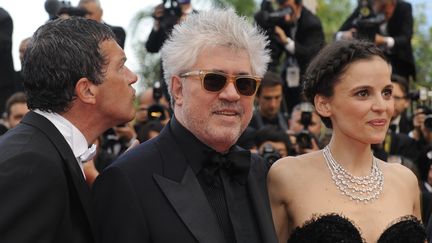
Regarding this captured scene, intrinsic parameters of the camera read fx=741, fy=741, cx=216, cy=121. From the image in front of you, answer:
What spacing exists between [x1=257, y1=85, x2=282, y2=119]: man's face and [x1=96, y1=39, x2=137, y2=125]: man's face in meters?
4.08

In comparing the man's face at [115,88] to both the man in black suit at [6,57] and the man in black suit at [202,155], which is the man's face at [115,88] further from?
the man in black suit at [6,57]

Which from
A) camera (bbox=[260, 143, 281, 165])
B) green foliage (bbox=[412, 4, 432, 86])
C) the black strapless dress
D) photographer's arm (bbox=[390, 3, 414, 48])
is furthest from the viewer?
green foliage (bbox=[412, 4, 432, 86])

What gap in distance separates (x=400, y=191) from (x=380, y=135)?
14.8 inches

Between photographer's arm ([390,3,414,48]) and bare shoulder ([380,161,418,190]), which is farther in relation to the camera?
photographer's arm ([390,3,414,48])

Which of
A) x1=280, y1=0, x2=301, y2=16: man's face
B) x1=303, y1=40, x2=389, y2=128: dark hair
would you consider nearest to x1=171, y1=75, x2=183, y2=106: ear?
x1=303, y1=40, x2=389, y2=128: dark hair

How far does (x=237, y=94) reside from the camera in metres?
3.10

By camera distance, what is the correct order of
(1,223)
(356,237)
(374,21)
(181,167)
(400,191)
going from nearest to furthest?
(1,223)
(181,167)
(356,237)
(400,191)
(374,21)

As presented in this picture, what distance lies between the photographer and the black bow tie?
3.08 meters

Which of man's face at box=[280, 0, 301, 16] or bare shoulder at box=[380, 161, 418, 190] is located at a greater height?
man's face at box=[280, 0, 301, 16]

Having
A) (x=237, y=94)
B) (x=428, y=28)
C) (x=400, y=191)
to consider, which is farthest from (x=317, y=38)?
(x=428, y=28)

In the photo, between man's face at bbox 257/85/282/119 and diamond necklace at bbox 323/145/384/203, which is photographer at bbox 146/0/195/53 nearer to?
man's face at bbox 257/85/282/119

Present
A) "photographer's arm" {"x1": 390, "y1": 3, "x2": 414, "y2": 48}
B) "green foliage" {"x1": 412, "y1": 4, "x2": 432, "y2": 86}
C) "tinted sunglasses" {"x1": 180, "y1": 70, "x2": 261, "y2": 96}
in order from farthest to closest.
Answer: "green foliage" {"x1": 412, "y1": 4, "x2": 432, "y2": 86}
"photographer's arm" {"x1": 390, "y1": 3, "x2": 414, "y2": 48}
"tinted sunglasses" {"x1": 180, "y1": 70, "x2": 261, "y2": 96}

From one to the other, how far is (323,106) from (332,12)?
2421 centimetres

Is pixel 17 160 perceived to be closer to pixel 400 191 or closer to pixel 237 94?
pixel 237 94
